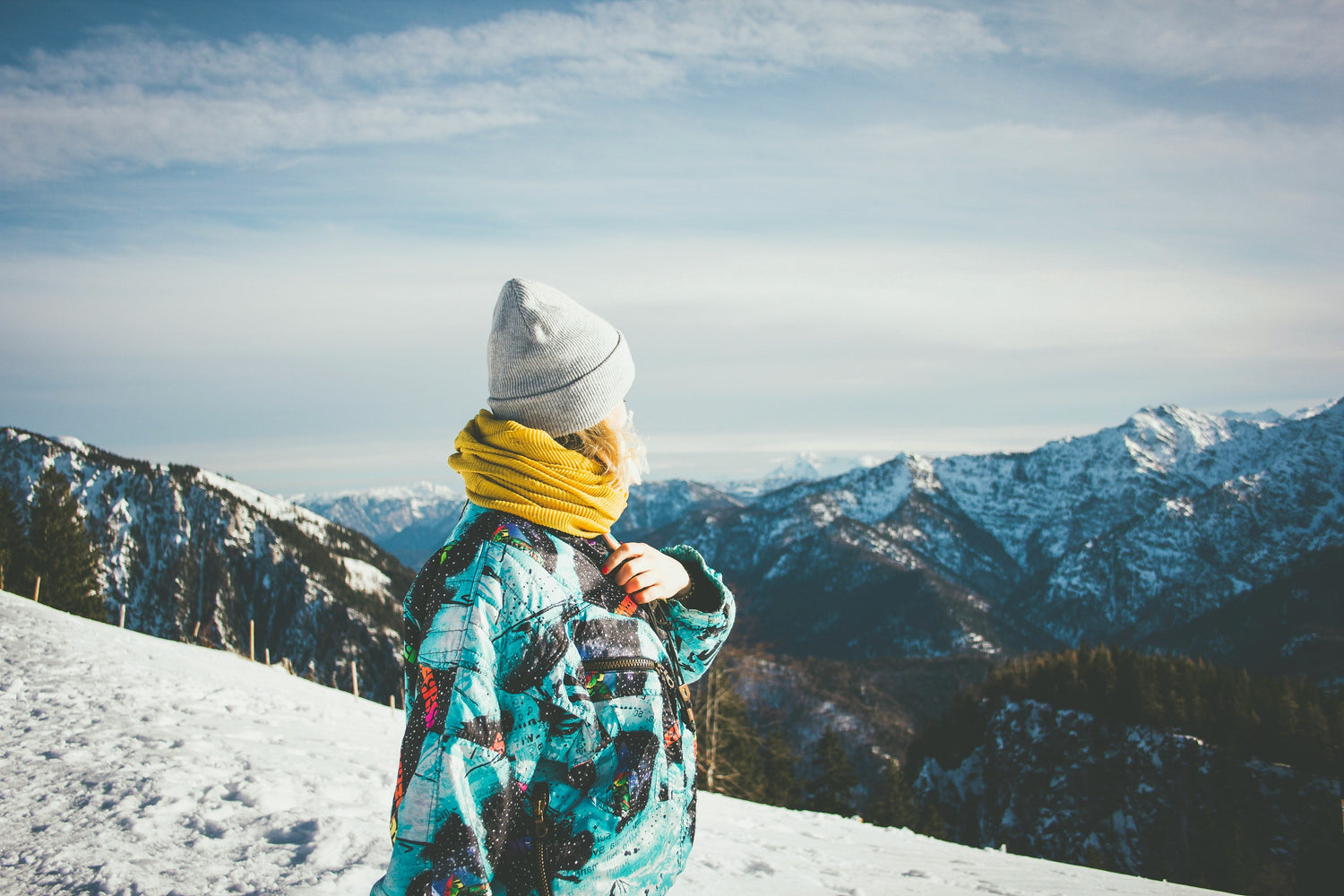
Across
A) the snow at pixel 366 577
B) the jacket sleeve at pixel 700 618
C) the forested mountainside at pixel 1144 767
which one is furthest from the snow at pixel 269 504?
the jacket sleeve at pixel 700 618

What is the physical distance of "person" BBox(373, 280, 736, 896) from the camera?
1.89 meters

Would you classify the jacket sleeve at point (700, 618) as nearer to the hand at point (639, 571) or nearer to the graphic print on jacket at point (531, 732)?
the hand at point (639, 571)

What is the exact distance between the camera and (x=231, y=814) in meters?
5.79

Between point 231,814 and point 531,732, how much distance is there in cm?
535

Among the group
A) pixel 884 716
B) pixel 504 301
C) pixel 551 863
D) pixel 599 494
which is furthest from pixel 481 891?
pixel 884 716

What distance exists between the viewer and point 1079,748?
278 feet

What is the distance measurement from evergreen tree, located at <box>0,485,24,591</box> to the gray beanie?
49432 mm

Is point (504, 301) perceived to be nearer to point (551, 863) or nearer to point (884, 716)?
point (551, 863)

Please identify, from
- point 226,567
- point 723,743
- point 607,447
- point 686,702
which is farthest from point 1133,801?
point 226,567

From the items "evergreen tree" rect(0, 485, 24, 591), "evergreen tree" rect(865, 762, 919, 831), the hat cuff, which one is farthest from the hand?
"evergreen tree" rect(865, 762, 919, 831)

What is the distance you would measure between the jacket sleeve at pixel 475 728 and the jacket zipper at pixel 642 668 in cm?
14

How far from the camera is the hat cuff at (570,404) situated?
246 cm

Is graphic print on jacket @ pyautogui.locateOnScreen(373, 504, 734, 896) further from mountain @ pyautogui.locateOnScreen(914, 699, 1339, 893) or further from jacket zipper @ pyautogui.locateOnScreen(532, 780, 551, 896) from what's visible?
mountain @ pyautogui.locateOnScreen(914, 699, 1339, 893)

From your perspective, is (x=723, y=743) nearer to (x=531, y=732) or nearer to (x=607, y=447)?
(x=607, y=447)
